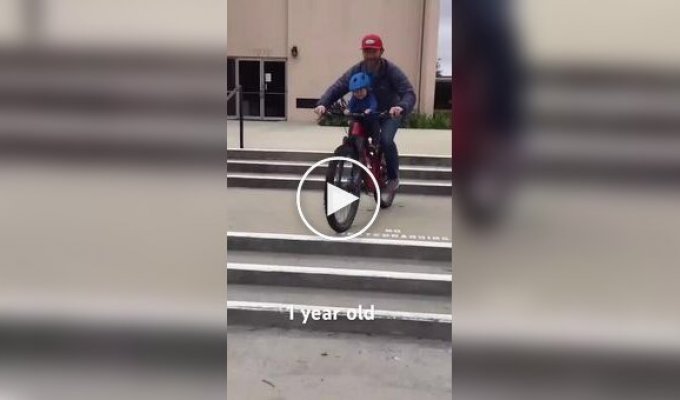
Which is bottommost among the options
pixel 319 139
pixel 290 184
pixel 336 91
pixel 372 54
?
pixel 290 184

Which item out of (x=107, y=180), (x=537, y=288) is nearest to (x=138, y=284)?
(x=107, y=180)

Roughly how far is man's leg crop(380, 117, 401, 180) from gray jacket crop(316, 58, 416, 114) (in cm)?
23

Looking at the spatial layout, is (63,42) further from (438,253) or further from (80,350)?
(438,253)

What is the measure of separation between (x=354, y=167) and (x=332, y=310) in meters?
1.32

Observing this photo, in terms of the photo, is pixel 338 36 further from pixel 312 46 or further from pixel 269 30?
pixel 269 30

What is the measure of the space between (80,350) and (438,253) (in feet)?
7.92

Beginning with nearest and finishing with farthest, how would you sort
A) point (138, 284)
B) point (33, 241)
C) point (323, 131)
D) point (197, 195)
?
point (197, 195)
point (138, 284)
point (33, 241)
point (323, 131)

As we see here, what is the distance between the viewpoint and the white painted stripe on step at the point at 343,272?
3.36 m

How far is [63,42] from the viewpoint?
1.38 metres

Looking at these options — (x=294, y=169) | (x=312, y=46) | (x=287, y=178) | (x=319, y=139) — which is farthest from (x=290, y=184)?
(x=312, y=46)

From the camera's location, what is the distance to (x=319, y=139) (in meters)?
7.46

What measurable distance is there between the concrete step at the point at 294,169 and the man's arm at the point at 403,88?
5.85 feet

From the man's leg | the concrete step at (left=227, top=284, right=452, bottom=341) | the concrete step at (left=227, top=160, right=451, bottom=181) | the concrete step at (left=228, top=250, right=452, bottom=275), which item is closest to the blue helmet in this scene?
the man's leg

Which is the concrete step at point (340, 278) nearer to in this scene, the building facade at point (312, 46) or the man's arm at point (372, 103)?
the man's arm at point (372, 103)
